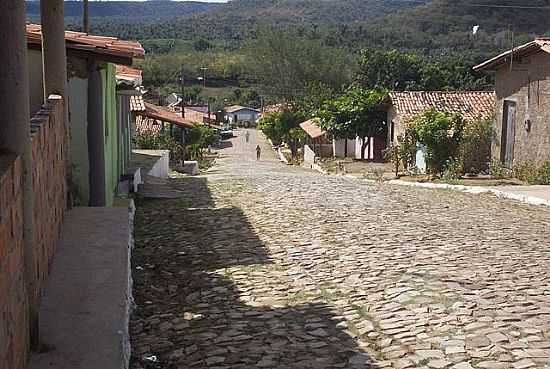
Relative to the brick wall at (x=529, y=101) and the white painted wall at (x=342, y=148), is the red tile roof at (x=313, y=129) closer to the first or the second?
the white painted wall at (x=342, y=148)

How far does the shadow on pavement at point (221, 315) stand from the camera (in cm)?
541

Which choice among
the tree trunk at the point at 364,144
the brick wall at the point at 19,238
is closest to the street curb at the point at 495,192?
the brick wall at the point at 19,238

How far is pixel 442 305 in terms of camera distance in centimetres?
645

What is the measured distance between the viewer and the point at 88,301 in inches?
207

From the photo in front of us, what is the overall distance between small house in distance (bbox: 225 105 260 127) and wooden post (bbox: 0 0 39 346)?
92888 millimetres

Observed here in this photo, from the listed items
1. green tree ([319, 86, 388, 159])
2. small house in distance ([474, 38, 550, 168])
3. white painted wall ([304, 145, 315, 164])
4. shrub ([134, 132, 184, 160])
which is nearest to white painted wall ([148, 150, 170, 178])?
shrub ([134, 132, 184, 160])

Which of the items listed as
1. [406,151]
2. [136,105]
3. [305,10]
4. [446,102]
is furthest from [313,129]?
[305,10]

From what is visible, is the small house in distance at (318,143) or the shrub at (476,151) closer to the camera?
the shrub at (476,151)

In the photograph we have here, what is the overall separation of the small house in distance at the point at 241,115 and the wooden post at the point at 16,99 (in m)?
92.9

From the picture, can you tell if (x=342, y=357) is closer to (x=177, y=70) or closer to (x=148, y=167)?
(x=148, y=167)

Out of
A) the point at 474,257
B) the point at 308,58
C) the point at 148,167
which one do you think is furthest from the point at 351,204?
the point at 308,58

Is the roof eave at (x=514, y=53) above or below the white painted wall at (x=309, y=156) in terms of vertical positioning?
above

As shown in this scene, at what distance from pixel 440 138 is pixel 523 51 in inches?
153

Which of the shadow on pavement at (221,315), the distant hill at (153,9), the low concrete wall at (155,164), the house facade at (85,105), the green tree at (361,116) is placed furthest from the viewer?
the distant hill at (153,9)
